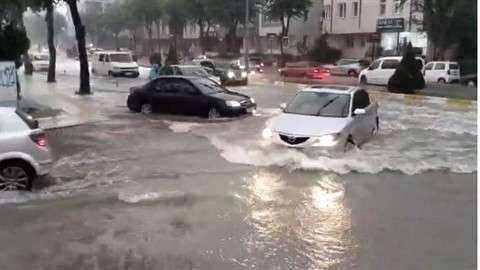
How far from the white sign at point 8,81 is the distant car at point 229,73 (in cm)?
1849

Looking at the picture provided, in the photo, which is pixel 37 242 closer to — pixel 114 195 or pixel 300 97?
pixel 114 195

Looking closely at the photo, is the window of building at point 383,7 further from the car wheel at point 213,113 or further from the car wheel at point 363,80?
the car wheel at point 213,113

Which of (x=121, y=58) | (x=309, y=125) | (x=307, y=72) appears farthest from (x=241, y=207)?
(x=121, y=58)

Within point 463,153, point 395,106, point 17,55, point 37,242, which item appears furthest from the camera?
point 395,106

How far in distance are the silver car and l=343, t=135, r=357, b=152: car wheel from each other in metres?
6.07

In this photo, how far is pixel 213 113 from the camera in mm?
19156

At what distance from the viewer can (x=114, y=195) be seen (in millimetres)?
9547

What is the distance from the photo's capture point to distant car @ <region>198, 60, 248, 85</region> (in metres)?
36.0

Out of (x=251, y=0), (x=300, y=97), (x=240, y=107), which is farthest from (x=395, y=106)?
(x=251, y=0)

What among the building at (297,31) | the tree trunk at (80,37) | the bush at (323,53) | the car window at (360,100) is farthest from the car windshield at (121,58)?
the car window at (360,100)

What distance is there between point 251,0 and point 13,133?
188 feet

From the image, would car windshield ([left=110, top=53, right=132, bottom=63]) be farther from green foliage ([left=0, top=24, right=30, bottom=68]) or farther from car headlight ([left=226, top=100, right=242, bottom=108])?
car headlight ([left=226, top=100, right=242, bottom=108])

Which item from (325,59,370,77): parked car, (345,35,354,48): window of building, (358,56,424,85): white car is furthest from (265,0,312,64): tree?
(358,56,424,85): white car

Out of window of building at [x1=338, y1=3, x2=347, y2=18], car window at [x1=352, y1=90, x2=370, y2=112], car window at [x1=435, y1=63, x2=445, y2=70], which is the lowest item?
car window at [x1=435, y1=63, x2=445, y2=70]
